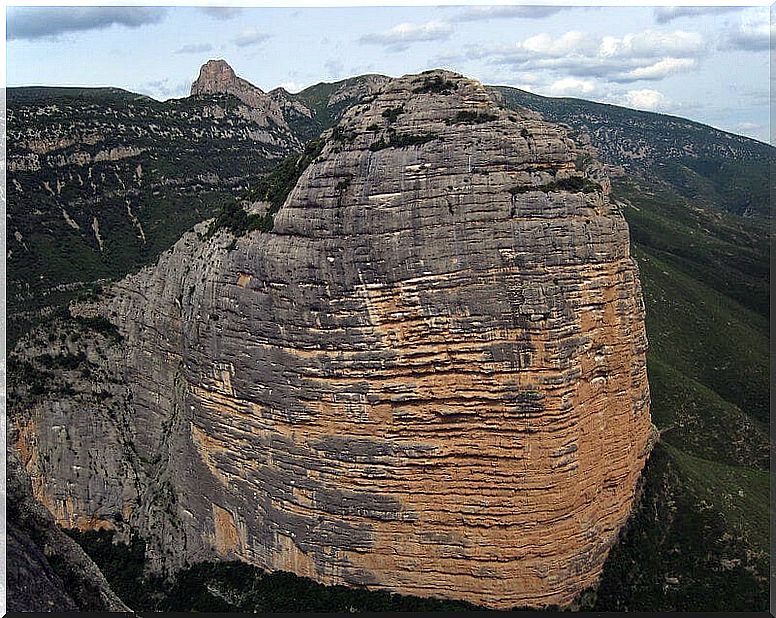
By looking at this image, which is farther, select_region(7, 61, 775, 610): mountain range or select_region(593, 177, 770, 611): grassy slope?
select_region(7, 61, 775, 610): mountain range

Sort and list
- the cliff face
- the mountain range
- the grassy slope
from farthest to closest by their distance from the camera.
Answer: the mountain range → the grassy slope → the cliff face

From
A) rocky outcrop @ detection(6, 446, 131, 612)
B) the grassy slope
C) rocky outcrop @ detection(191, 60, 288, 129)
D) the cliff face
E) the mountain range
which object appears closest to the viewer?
rocky outcrop @ detection(6, 446, 131, 612)

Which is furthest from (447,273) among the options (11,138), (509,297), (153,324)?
(11,138)

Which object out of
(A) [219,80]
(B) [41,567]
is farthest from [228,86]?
(B) [41,567]

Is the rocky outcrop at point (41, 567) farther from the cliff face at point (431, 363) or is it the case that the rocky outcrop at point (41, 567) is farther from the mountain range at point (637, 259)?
the mountain range at point (637, 259)

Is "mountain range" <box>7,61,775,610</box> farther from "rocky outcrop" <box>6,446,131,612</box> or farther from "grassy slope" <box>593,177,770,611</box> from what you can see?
"rocky outcrop" <box>6,446,131,612</box>

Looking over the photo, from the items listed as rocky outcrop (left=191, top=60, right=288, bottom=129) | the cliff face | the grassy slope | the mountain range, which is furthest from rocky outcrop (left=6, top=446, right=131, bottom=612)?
rocky outcrop (left=191, top=60, right=288, bottom=129)

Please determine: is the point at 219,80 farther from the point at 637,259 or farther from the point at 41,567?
the point at 41,567

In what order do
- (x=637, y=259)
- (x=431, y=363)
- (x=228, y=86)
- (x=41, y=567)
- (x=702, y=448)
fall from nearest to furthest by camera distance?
(x=41, y=567) < (x=431, y=363) < (x=702, y=448) < (x=637, y=259) < (x=228, y=86)

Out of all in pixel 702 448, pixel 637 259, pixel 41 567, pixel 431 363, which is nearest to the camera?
pixel 41 567

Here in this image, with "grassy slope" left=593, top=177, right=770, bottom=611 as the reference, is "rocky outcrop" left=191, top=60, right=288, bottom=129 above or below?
above
